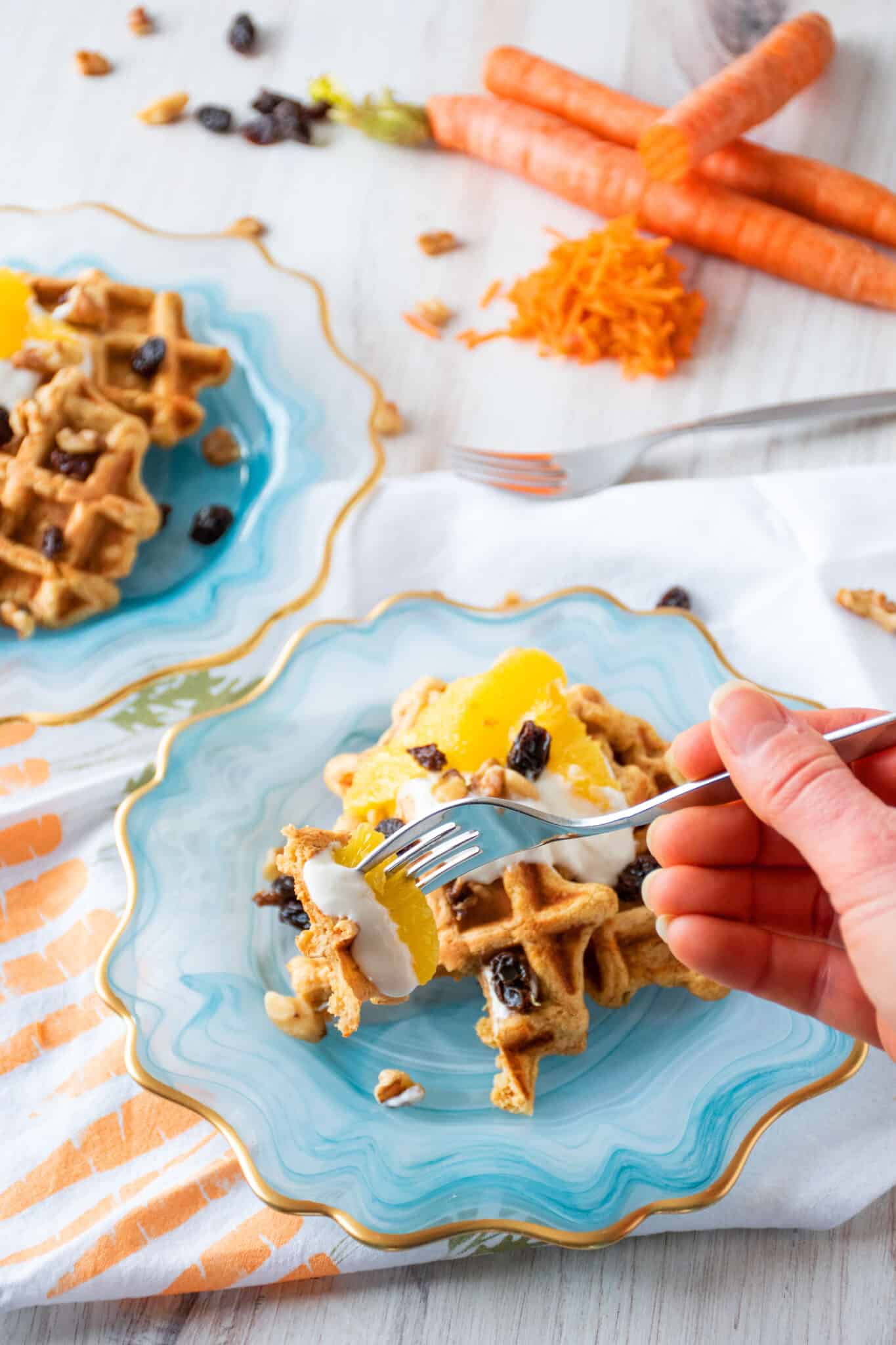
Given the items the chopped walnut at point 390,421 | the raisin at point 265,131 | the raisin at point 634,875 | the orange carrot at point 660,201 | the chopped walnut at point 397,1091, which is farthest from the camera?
the raisin at point 265,131

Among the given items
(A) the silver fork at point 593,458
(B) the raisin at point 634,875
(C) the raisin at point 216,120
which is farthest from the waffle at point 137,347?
(B) the raisin at point 634,875

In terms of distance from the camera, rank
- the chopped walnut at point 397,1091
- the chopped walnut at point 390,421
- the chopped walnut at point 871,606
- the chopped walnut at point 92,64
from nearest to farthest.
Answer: the chopped walnut at point 397,1091, the chopped walnut at point 871,606, the chopped walnut at point 390,421, the chopped walnut at point 92,64

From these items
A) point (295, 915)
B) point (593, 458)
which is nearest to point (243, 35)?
point (593, 458)

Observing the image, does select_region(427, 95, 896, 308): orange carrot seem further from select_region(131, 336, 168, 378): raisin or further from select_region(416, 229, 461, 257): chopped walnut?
select_region(131, 336, 168, 378): raisin

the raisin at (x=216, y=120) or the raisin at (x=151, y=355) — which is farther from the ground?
the raisin at (x=216, y=120)

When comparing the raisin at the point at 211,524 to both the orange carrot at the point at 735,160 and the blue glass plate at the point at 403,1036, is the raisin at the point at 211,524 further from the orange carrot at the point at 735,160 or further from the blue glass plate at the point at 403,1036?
the orange carrot at the point at 735,160

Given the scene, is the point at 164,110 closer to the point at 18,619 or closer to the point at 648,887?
the point at 18,619

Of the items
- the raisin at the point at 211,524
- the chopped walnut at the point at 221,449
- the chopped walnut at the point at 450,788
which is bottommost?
the chopped walnut at the point at 450,788
